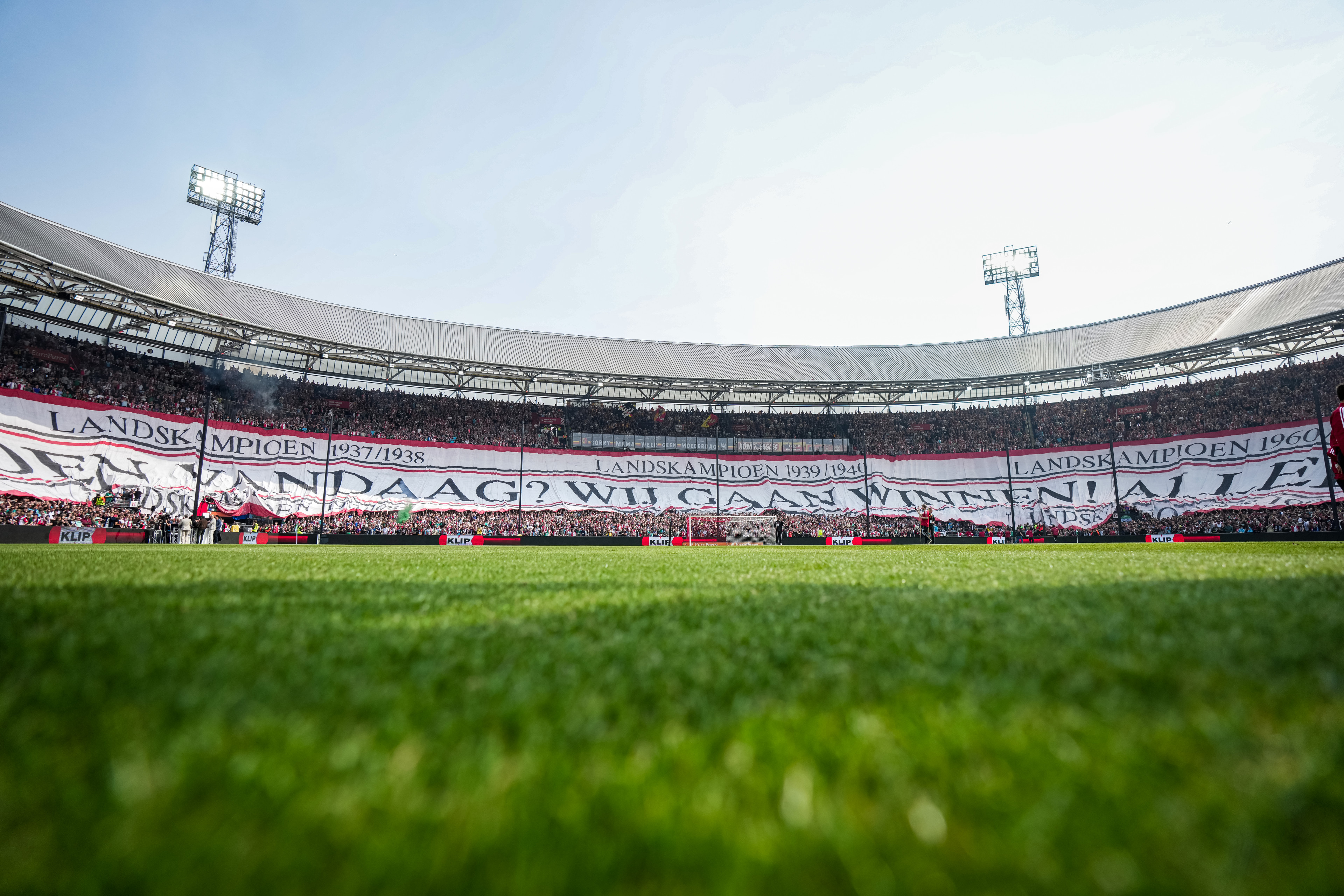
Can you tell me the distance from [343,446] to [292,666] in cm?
3318

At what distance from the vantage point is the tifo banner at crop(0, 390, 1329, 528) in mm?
23312

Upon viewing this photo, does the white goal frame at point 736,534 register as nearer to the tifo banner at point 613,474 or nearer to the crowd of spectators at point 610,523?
the crowd of spectators at point 610,523

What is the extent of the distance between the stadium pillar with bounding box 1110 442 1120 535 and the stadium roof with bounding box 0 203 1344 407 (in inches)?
191

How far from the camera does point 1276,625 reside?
2.36 m

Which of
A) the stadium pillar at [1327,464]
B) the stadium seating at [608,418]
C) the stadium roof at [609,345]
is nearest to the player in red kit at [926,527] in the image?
the stadium seating at [608,418]

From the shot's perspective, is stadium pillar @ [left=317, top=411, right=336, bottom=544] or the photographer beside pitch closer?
the photographer beside pitch

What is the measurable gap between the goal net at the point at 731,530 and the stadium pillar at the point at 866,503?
5.41 metres

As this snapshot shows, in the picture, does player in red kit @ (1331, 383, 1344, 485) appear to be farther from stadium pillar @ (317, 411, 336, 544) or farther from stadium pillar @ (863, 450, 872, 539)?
stadium pillar @ (317, 411, 336, 544)

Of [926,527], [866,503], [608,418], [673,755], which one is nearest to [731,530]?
[866,503]

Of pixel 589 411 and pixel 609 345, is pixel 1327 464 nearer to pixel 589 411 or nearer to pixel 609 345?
pixel 609 345

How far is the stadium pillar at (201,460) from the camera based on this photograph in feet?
84.4

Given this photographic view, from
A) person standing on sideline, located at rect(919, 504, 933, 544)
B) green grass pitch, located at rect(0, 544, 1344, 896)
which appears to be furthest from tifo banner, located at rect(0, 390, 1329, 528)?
green grass pitch, located at rect(0, 544, 1344, 896)

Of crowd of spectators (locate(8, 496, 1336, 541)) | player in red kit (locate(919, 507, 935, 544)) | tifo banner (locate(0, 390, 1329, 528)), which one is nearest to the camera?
crowd of spectators (locate(8, 496, 1336, 541))

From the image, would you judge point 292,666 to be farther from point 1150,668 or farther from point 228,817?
point 1150,668
